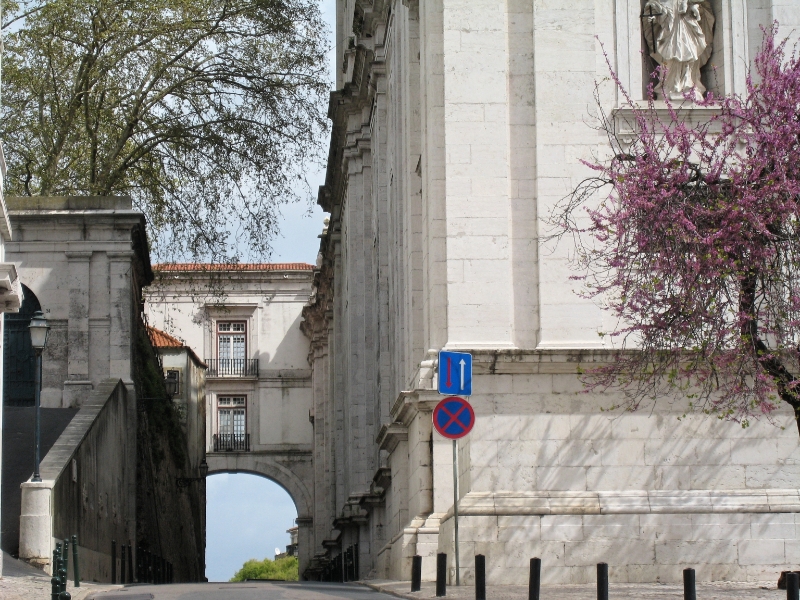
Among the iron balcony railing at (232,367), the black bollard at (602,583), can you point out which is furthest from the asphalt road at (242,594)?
the iron balcony railing at (232,367)

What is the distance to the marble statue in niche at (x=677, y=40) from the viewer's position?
2105 centimetres

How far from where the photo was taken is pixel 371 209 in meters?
34.9

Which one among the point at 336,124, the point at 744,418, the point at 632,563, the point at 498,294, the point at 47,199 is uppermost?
the point at 336,124

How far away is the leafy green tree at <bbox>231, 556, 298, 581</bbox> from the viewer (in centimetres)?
9394

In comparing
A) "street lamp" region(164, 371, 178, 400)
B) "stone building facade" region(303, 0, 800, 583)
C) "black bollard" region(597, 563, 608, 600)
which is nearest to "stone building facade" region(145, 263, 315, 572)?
"street lamp" region(164, 371, 178, 400)

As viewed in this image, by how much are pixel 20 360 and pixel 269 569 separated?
6821 cm

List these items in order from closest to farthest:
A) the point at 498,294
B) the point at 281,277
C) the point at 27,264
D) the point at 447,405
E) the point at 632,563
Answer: the point at 447,405, the point at 632,563, the point at 498,294, the point at 27,264, the point at 281,277

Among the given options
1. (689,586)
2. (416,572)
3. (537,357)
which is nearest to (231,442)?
(537,357)

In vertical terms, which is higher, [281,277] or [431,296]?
[281,277]

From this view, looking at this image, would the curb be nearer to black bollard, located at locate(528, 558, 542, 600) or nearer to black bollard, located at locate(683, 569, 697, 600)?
black bollard, located at locate(528, 558, 542, 600)

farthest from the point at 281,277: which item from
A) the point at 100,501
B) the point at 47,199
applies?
the point at 100,501

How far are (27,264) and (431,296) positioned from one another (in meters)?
14.2

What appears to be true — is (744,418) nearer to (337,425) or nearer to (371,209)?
(371,209)

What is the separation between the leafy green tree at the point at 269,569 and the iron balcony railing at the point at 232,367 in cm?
3073
